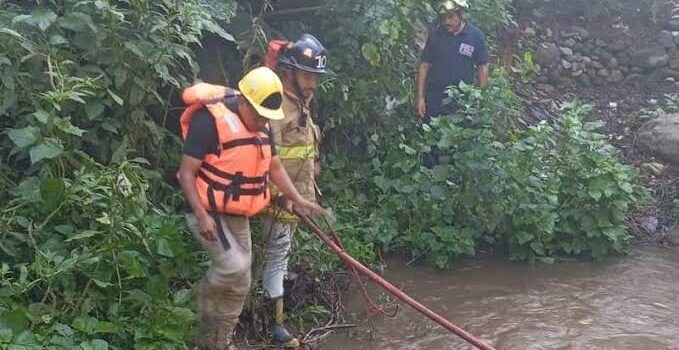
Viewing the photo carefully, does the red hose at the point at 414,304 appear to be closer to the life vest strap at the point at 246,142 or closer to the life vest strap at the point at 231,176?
the life vest strap at the point at 231,176

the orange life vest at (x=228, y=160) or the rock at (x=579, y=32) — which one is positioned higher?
the rock at (x=579, y=32)

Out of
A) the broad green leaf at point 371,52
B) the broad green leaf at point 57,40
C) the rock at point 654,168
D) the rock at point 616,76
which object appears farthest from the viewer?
the rock at point 616,76

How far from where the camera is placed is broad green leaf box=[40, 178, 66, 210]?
13.3 ft

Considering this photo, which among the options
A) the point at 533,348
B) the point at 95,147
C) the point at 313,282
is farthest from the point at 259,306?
the point at 533,348

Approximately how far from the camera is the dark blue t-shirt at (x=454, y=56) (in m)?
6.82

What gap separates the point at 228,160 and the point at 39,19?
4.44ft

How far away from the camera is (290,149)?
4.60m

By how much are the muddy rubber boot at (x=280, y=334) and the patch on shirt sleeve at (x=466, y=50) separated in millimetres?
3062

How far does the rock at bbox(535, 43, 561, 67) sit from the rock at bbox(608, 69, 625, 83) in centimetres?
65

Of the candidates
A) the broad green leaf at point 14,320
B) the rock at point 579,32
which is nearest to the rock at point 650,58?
the rock at point 579,32

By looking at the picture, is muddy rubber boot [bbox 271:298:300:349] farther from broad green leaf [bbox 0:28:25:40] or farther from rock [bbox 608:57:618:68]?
rock [bbox 608:57:618:68]

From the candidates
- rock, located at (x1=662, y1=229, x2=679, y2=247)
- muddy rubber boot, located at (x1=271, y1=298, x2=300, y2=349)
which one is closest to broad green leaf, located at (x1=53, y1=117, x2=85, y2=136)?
muddy rubber boot, located at (x1=271, y1=298, x2=300, y2=349)

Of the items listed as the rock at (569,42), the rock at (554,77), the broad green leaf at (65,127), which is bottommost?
the broad green leaf at (65,127)

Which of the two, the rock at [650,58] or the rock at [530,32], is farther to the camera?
the rock at [530,32]
